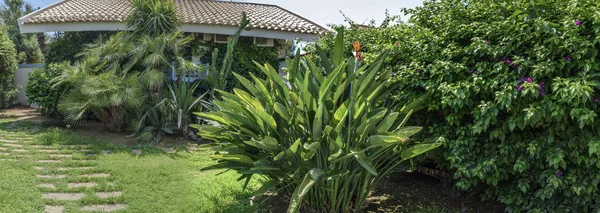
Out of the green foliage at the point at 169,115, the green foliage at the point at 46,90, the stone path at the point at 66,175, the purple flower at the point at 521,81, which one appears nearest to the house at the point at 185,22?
the green foliage at the point at 46,90

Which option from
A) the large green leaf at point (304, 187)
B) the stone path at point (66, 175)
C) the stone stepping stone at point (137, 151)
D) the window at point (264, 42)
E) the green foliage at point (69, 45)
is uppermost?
the window at point (264, 42)

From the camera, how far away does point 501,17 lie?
157 inches

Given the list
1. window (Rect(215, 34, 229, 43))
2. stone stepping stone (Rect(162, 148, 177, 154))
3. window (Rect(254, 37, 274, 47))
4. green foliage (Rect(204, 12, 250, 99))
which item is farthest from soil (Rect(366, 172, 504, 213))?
window (Rect(215, 34, 229, 43))

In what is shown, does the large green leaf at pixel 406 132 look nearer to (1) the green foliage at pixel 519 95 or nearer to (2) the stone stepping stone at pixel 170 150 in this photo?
(1) the green foliage at pixel 519 95

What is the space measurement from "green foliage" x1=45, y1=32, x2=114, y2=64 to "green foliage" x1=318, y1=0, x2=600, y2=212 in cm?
1033

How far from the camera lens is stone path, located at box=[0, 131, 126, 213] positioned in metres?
4.65

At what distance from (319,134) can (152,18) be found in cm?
725

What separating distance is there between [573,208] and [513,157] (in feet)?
2.12

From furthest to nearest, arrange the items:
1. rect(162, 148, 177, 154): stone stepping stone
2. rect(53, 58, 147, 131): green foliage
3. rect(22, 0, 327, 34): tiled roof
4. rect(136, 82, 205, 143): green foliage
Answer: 1. rect(22, 0, 327, 34): tiled roof
2. rect(136, 82, 205, 143): green foliage
3. rect(53, 58, 147, 131): green foliage
4. rect(162, 148, 177, 154): stone stepping stone

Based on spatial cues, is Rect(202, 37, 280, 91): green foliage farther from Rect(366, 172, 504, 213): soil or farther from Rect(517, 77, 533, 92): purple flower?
Rect(517, 77, 533, 92): purple flower

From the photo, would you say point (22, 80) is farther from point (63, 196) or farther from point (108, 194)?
point (108, 194)

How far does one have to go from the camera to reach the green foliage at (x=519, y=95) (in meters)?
3.25

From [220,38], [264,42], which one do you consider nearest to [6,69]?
[220,38]

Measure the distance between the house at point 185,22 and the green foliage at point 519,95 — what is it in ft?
24.9
